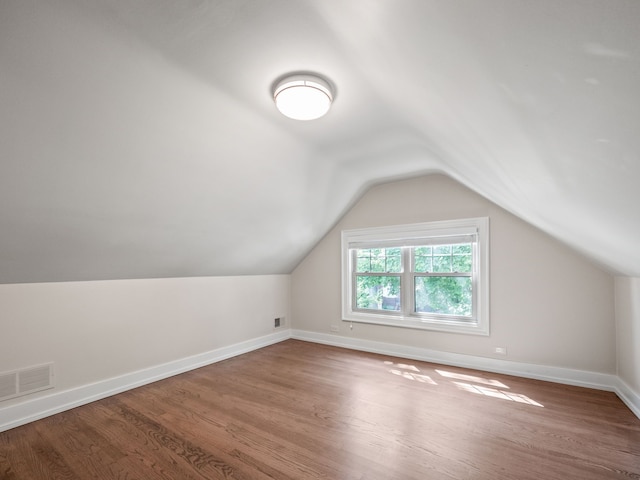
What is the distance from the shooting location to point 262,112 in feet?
8.14

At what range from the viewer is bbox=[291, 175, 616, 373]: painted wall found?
327 centimetres

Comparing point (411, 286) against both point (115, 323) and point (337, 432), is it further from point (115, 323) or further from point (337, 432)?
point (115, 323)

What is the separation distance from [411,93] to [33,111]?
2081 mm

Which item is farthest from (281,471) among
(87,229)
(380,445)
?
(87,229)

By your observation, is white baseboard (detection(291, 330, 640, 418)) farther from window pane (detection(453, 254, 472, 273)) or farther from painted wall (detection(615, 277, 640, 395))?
window pane (detection(453, 254, 472, 273))

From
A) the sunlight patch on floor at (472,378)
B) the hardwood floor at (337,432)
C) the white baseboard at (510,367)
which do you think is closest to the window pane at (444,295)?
the white baseboard at (510,367)

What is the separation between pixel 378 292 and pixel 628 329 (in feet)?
8.86

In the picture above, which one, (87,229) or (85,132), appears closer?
(85,132)

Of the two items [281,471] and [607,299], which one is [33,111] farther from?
[607,299]

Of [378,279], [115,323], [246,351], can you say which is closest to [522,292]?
[378,279]

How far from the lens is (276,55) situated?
6.14 feet

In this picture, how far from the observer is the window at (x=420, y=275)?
3.91 meters

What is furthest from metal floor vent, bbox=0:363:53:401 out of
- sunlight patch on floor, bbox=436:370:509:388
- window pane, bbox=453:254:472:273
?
window pane, bbox=453:254:472:273

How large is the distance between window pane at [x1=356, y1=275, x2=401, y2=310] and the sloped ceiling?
6.40 feet
